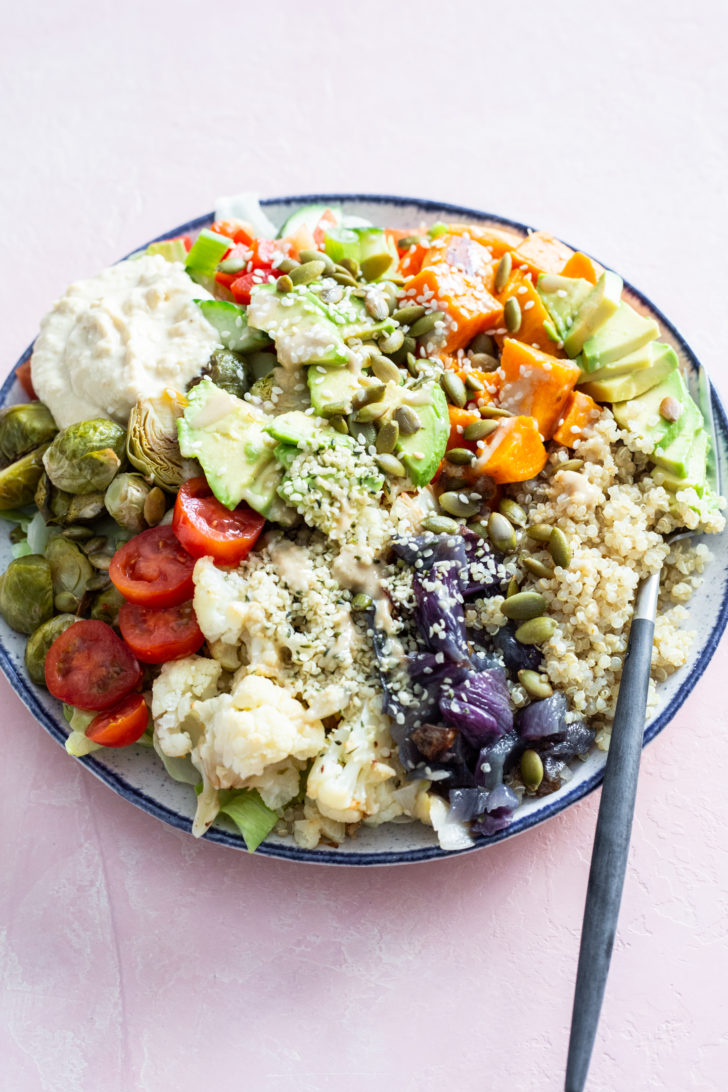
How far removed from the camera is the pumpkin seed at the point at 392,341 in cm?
328

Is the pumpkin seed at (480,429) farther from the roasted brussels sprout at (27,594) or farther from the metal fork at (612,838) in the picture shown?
the roasted brussels sprout at (27,594)

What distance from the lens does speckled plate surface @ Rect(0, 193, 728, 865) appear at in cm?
294

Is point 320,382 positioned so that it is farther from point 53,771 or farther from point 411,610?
point 53,771

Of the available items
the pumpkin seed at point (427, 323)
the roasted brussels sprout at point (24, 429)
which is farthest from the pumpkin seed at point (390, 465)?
the roasted brussels sprout at point (24, 429)

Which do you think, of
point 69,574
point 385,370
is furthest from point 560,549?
point 69,574

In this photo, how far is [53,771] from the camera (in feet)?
11.4

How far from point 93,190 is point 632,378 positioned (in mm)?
2732

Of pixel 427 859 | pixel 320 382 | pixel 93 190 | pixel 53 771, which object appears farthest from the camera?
pixel 93 190

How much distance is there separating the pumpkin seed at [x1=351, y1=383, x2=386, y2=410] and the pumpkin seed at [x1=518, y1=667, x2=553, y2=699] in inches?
37.4

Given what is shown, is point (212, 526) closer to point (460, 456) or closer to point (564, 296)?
point (460, 456)

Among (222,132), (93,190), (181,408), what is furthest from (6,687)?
(222,132)

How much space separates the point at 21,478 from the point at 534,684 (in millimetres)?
1868

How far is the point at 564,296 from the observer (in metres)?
3.38

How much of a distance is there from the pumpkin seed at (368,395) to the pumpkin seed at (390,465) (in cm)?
18
